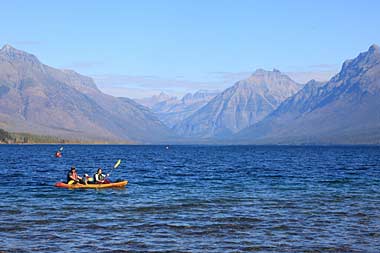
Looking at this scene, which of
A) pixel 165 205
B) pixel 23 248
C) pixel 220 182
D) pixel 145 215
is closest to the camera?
pixel 23 248

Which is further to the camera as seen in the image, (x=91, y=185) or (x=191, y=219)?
(x=91, y=185)

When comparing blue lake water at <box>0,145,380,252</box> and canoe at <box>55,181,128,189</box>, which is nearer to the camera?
blue lake water at <box>0,145,380,252</box>

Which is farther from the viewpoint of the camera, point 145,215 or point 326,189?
point 326,189

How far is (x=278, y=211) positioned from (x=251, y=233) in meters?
9.38

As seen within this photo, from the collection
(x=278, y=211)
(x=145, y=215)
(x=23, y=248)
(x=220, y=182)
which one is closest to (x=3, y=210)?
(x=145, y=215)

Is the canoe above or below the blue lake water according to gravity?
above

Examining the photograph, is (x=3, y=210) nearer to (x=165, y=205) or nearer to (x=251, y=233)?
(x=165, y=205)

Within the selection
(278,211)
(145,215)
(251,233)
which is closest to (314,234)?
(251,233)

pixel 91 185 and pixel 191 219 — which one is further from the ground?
pixel 91 185

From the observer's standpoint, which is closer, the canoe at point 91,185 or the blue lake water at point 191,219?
the blue lake water at point 191,219

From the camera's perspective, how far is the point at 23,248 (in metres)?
32.1

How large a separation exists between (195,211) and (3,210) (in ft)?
49.0

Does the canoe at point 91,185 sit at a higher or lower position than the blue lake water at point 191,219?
higher

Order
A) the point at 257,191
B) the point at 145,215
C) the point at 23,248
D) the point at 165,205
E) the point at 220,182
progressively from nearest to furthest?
1. the point at 23,248
2. the point at 145,215
3. the point at 165,205
4. the point at 257,191
5. the point at 220,182
